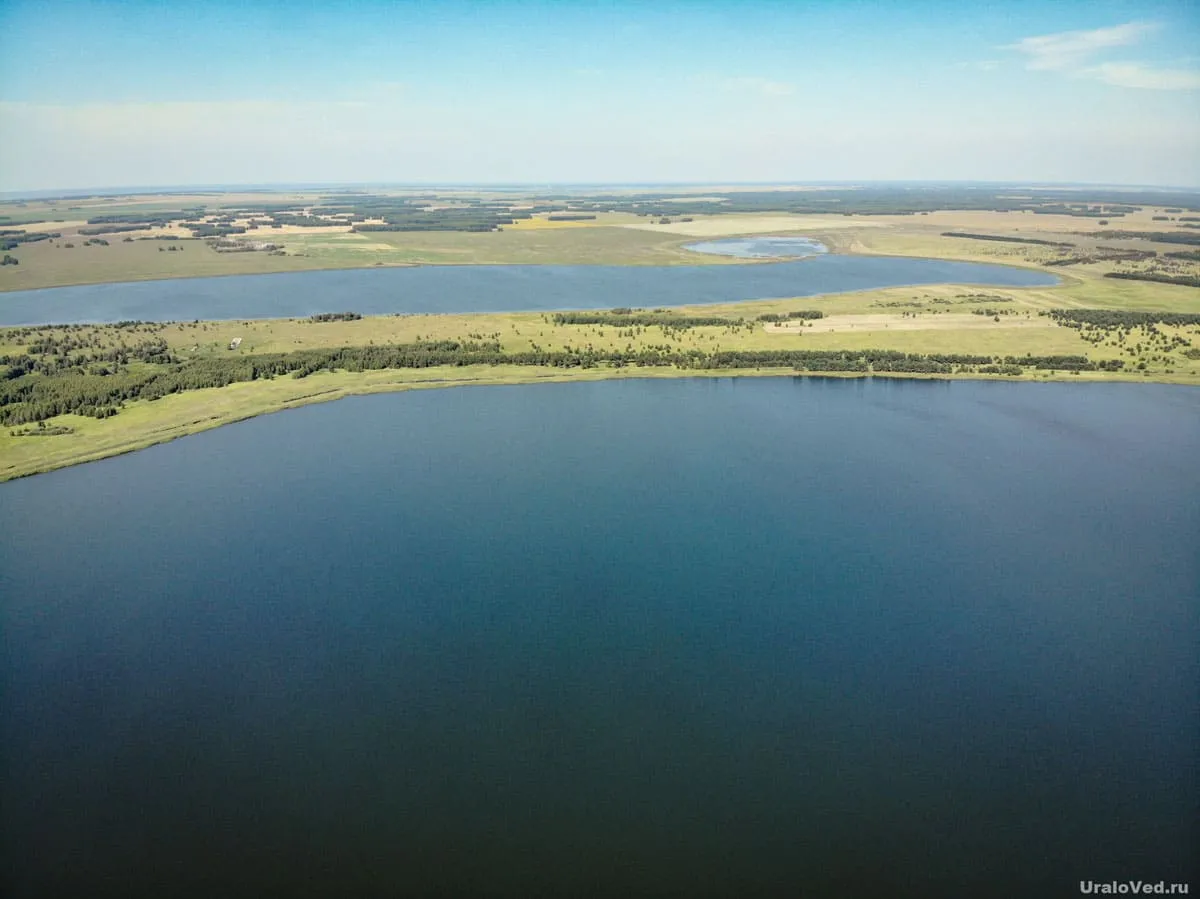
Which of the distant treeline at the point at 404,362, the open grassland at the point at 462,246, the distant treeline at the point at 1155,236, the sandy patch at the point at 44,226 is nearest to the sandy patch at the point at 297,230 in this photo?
the open grassland at the point at 462,246

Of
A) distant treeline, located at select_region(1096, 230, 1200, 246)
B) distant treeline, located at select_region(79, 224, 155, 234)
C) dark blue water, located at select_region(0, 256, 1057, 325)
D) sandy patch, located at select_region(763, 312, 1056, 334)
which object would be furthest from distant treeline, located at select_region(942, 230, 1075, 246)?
distant treeline, located at select_region(79, 224, 155, 234)

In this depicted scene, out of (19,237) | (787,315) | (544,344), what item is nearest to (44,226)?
(19,237)

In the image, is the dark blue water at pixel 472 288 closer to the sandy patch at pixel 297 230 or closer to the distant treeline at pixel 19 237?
the distant treeline at pixel 19 237

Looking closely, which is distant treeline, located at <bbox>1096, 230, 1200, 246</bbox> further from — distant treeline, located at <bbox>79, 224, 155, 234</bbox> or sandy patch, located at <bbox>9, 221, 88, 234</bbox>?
sandy patch, located at <bbox>9, 221, 88, 234</bbox>

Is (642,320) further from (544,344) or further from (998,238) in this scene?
(998,238)

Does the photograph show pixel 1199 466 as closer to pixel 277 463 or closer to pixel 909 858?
pixel 909 858

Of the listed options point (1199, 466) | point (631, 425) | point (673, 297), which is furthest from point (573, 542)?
point (673, 297)
